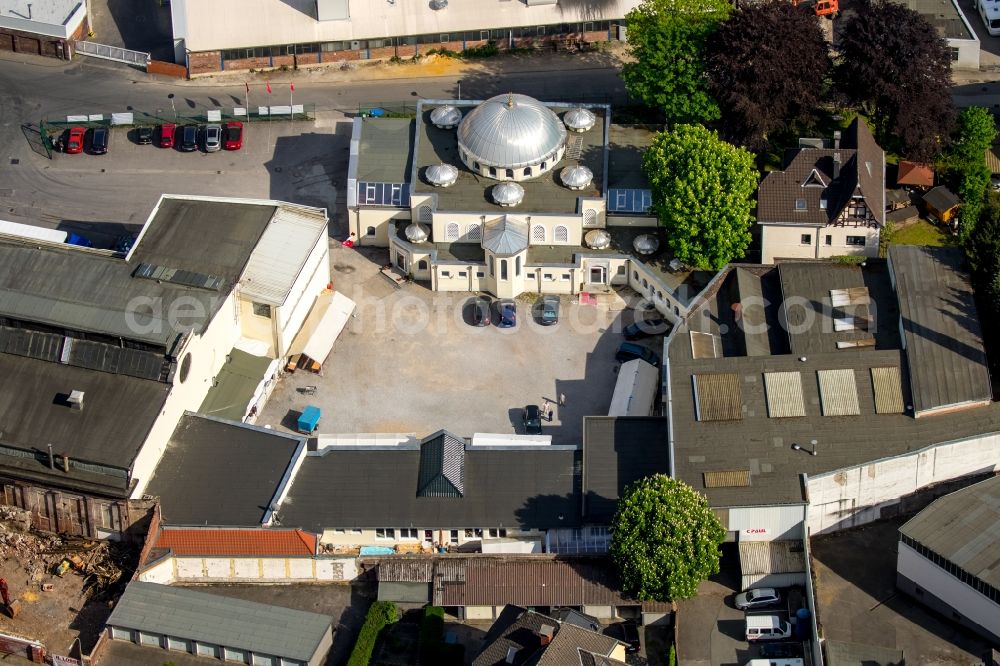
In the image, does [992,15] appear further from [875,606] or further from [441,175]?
[875,606]

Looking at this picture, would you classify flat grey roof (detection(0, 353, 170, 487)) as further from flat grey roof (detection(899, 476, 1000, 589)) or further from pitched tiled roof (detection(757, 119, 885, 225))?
flat grey roof (detection(899, 476, 1000, 589))

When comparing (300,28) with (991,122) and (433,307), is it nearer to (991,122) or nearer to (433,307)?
(433,307)

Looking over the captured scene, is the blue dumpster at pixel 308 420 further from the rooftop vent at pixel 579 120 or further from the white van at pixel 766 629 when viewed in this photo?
the white van at pixel 766 629

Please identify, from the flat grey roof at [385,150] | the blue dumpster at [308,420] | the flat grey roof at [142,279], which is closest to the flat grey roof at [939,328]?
the flat grey roof at [385,150]

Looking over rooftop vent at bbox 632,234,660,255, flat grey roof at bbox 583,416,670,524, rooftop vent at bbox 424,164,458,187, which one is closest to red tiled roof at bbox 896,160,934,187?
rooftop vent at bbox 632,234,660,255

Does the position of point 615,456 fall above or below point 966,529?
above

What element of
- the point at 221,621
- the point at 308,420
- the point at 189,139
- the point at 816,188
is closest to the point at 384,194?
the point at 189,139

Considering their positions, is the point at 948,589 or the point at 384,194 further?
the point at 384,194
